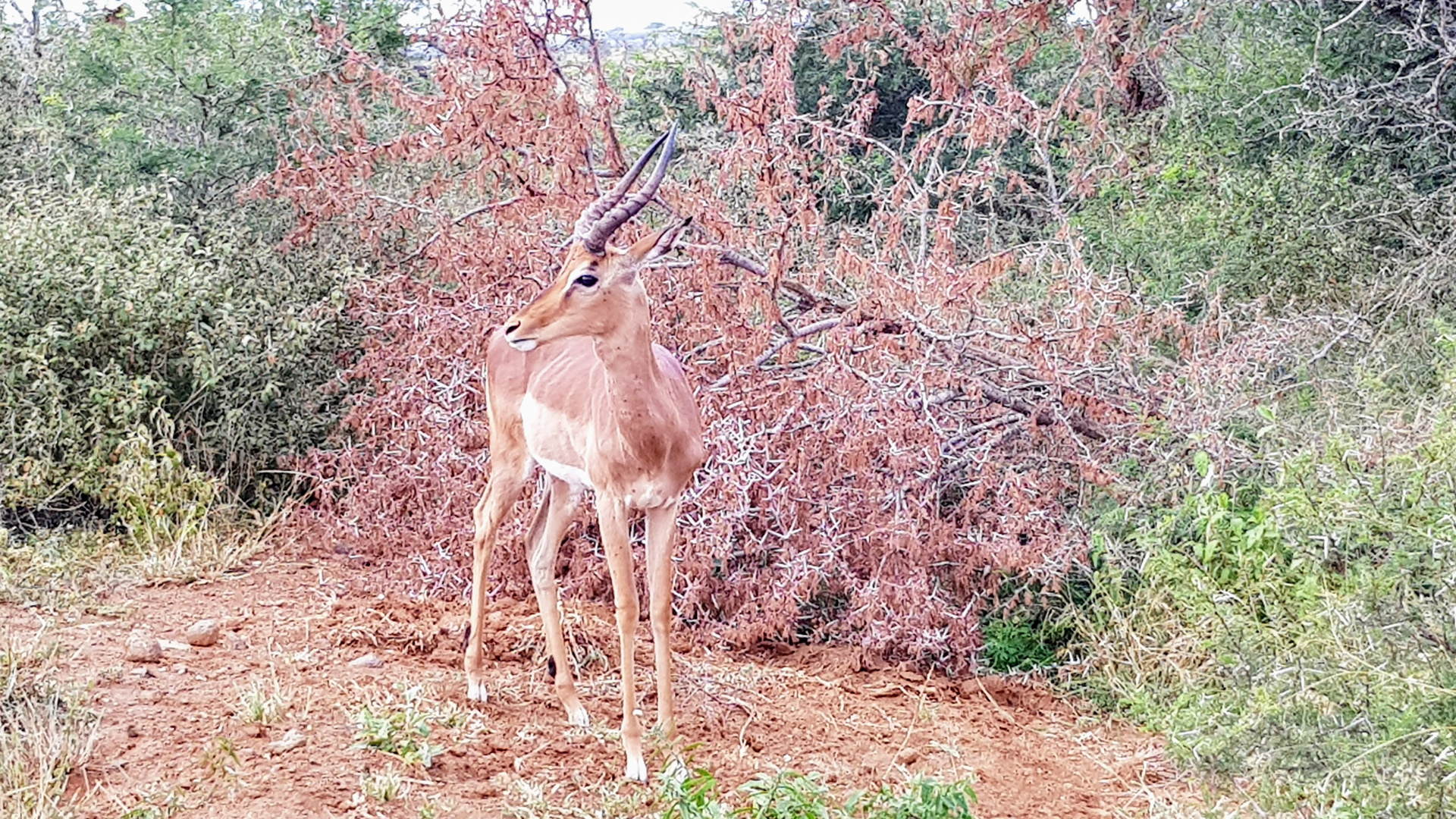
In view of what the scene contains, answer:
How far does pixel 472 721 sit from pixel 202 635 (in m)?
1.71

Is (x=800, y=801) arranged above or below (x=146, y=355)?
below

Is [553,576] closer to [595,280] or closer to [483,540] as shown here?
[483,540]

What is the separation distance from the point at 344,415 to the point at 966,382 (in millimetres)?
Result: 4031

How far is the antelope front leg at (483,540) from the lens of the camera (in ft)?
19.1

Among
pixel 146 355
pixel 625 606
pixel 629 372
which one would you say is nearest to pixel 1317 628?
pixel 625 606

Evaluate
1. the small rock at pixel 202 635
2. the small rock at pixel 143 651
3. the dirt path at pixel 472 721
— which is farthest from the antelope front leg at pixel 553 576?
the small rock at pixel 143 651

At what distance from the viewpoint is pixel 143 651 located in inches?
240

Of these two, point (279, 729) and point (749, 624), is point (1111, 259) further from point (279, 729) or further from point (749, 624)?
point (279, 729)

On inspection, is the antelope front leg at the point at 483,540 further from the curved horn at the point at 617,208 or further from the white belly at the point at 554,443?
the curved horn at the point at 617,208

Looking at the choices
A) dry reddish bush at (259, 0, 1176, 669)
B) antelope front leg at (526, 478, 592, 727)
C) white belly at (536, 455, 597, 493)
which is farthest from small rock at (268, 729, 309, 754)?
dry reddish bush at (259, 0, 1176, 669)

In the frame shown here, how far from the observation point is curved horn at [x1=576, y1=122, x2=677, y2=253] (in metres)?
5.05

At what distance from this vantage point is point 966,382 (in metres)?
7.15

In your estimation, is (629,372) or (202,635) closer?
(629,372)

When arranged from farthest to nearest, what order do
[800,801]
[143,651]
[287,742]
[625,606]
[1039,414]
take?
1. [1039,414]
2. [143,651]
3. [625,606]
4. [287,742]
5. [800,801]
